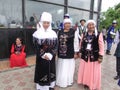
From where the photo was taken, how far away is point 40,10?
6.94m

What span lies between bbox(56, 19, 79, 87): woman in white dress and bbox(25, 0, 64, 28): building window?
3.06 meters

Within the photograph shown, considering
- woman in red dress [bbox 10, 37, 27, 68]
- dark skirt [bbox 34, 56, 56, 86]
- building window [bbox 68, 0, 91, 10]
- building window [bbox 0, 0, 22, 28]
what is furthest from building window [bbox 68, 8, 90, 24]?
dark skirt [bbox 34, 56, 56, 86]

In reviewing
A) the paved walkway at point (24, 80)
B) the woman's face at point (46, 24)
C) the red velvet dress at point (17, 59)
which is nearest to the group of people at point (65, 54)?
the woman's face at point (46, 24)

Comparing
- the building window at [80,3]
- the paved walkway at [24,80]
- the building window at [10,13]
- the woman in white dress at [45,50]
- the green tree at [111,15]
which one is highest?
the green tree at [111,15]

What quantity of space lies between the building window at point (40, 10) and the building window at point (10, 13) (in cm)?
31

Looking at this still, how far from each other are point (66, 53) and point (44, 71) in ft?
2.20

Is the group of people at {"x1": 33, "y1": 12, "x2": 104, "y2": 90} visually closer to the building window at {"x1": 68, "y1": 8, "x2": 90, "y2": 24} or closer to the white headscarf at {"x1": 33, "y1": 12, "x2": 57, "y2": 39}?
the white headscarf at {"x1": 33, "y1": 12, "x2": 57, "y2": 39}

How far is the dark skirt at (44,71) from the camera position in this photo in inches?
140

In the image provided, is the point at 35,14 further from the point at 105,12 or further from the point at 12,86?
the point at 105,12

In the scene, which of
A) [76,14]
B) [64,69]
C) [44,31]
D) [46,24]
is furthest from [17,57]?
[76,14]

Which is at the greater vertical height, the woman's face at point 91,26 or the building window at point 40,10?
the building window at point 40,10

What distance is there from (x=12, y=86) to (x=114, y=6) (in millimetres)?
31447

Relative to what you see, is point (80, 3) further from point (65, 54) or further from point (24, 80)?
point (24, 80)

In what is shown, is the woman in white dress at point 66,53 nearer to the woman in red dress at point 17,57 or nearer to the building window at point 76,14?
the woman in red dress at point 17,57
